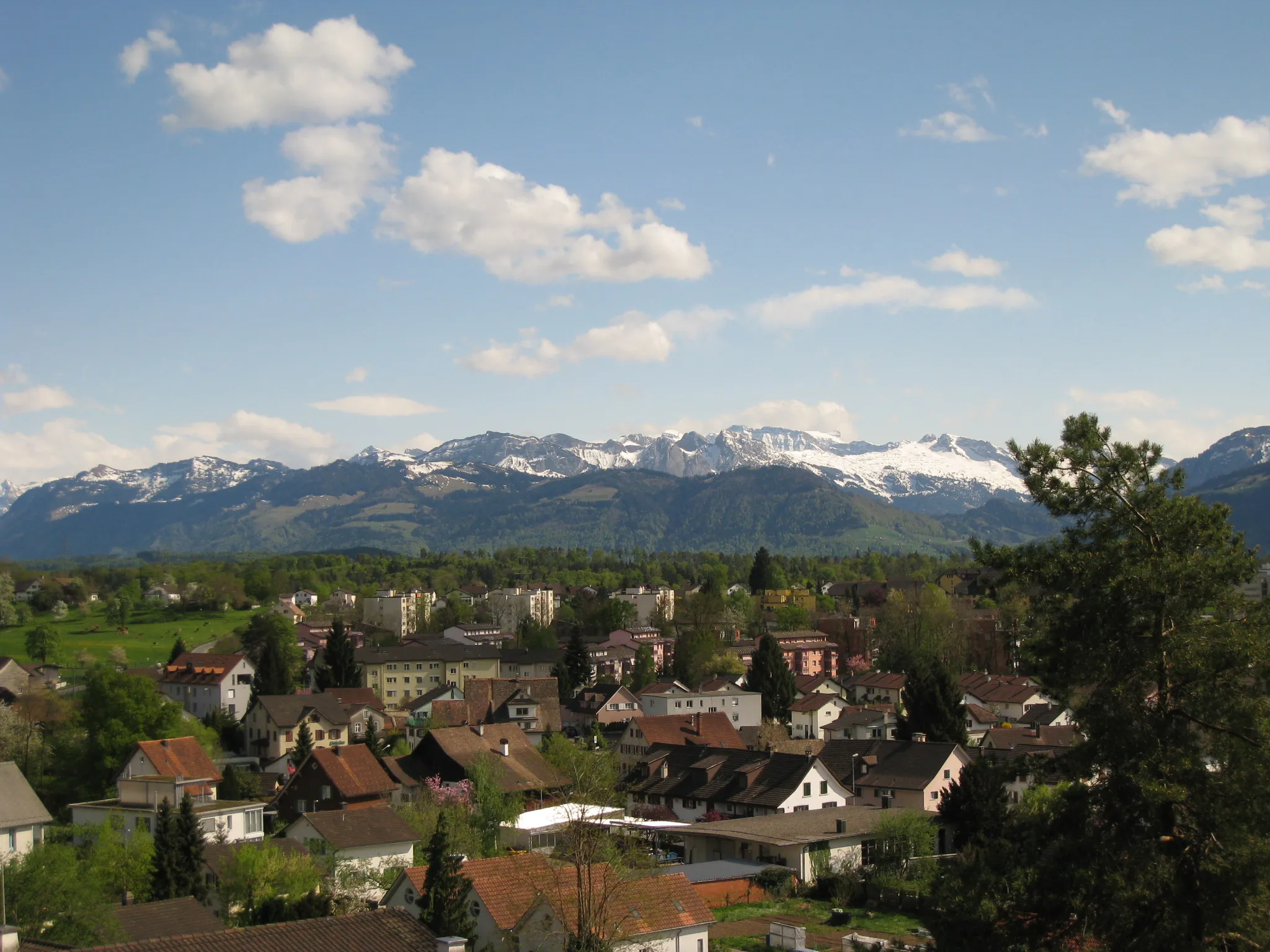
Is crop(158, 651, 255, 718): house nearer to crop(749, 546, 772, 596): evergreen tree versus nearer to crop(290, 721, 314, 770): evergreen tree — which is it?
crop(290, 721, 314, 770): evergreen tree

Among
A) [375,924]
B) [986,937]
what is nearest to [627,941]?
[375,924]

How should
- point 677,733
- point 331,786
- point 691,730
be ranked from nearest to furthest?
point 331,786 < point 677,733 < point 691,730

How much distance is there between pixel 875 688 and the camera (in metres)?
82.8

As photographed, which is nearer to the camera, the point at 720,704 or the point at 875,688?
the point at 720,704

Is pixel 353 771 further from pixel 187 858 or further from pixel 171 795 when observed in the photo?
pixel 187 858

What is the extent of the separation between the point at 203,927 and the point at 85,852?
13585mm

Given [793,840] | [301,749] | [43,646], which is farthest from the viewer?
[43,646]

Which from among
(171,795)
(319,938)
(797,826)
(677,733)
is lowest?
(797,826)

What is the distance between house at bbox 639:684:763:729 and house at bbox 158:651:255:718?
25.2 metres

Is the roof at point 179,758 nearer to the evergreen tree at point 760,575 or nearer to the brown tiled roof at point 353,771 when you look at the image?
the brown tiled roof at point 353,771

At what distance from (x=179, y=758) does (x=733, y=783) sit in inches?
876

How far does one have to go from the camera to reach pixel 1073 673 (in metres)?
16.8

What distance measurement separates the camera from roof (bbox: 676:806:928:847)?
125 feet

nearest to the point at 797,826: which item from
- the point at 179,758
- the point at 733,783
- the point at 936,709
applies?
the point at 733,783
